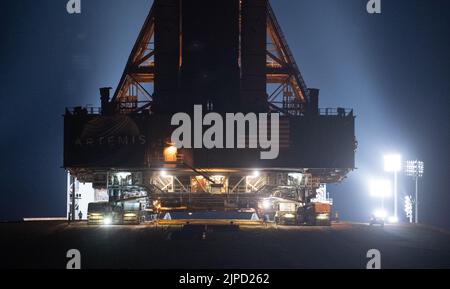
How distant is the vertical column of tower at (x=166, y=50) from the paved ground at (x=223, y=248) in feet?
52.3

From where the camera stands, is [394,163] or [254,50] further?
[394,163]

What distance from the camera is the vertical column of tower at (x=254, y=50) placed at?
5691 centimetres

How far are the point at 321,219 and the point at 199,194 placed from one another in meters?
9.46

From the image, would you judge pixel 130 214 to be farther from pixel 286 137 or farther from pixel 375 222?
pixel 375 222

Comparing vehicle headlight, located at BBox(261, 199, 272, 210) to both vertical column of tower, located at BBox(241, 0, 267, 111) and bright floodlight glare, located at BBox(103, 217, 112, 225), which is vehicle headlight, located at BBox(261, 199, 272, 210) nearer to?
vertical column of tower, located at BBox(241, 0, 267, 111)

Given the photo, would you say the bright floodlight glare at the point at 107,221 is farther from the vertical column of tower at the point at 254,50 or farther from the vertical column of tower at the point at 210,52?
the vertical column of tower at the point at 254,50

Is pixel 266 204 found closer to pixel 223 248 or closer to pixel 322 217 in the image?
pixel 322 217

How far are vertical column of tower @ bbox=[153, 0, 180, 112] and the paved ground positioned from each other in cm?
1593

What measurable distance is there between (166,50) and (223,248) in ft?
92.5

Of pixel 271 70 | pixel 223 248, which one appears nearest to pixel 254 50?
pixel 271 70

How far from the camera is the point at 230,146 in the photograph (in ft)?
174

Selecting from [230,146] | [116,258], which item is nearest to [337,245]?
[116,258]

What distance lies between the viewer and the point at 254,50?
57125 mm
